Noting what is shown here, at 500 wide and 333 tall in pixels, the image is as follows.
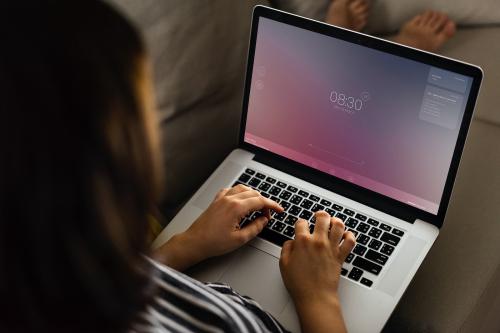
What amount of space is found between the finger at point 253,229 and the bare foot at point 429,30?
55 centimetres

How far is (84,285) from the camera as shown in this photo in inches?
16.7

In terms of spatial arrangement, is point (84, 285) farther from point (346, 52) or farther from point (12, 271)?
point (346, 52)

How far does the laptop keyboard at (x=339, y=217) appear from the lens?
85 cm

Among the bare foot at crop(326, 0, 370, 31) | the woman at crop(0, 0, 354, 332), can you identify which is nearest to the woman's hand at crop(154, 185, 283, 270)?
the woman at crop(0, 0, 354, 332)

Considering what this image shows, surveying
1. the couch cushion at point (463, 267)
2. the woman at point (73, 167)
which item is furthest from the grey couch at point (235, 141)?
the woman at point (73, 167)

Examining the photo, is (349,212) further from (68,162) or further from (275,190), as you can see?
(68,162)

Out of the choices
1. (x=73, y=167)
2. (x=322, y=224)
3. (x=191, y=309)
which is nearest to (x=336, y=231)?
(x=322, y=224)

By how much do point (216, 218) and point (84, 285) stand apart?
0.45 m

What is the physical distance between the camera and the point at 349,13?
127cm

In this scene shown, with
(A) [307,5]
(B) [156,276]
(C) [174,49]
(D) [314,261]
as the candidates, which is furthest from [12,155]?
(A) [307,5]

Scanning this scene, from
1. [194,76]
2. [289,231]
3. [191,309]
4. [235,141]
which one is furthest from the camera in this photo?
[235,141]

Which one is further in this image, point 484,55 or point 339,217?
point 484,55

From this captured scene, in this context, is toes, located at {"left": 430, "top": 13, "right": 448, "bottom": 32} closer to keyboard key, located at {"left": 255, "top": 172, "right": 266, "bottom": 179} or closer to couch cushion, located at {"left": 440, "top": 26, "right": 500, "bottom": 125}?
couch cushion, located at {"left": 440, "top": 26, "right": 500, "bottom": 125}

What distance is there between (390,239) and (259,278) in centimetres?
19
